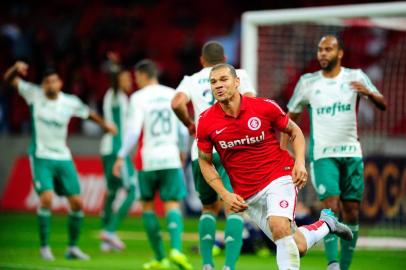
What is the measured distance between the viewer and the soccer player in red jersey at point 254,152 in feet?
29.1

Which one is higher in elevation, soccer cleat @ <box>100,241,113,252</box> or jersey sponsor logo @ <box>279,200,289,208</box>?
jersey sponsor logo @ <box>279,200,289,208</box>

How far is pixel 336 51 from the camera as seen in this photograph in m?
11.0

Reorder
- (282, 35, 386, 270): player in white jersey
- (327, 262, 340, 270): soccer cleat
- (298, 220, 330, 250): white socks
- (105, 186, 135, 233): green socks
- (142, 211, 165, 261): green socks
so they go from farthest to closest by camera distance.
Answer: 1. (105, 186, 135, 233): green socks
2. (142, 211, 165, 261): green socks
3. (282, 35, 386, 270): player in white jersey
4. (327, 262, 340, 270): soccer cleat
5. (298, 220, 330, 250): white socks

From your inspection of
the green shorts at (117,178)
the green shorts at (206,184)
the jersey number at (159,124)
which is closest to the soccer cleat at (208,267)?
the green shorts at (206,184)

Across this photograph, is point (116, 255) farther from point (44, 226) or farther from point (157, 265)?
point (157, 265)

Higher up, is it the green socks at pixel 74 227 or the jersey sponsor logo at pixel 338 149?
the jersey sponsor logo at pixel 338 149

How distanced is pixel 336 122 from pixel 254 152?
7.51ft

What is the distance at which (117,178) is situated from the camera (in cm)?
1605

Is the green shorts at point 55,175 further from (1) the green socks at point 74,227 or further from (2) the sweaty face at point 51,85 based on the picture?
(2) the sweaty face at point 51,85

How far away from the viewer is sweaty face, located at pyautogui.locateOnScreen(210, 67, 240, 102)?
890 centimetres

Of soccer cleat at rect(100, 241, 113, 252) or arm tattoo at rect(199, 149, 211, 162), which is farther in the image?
soccer cleat at rect(100, 241, 113, 252)

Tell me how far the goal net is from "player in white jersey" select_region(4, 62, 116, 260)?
3.04m

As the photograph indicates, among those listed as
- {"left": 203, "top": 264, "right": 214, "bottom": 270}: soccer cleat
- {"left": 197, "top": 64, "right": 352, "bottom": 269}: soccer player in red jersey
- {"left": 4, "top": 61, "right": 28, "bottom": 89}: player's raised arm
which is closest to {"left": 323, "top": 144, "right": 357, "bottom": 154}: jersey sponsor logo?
{"left": 203, "top": 264, "right": 214, "bottom": 270}: soccer cleat

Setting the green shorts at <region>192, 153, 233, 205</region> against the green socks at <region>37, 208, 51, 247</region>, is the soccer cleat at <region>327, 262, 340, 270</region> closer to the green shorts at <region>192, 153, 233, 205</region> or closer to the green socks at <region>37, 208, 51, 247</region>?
the green shorts at <region>192, 153, 233, 205</region>
